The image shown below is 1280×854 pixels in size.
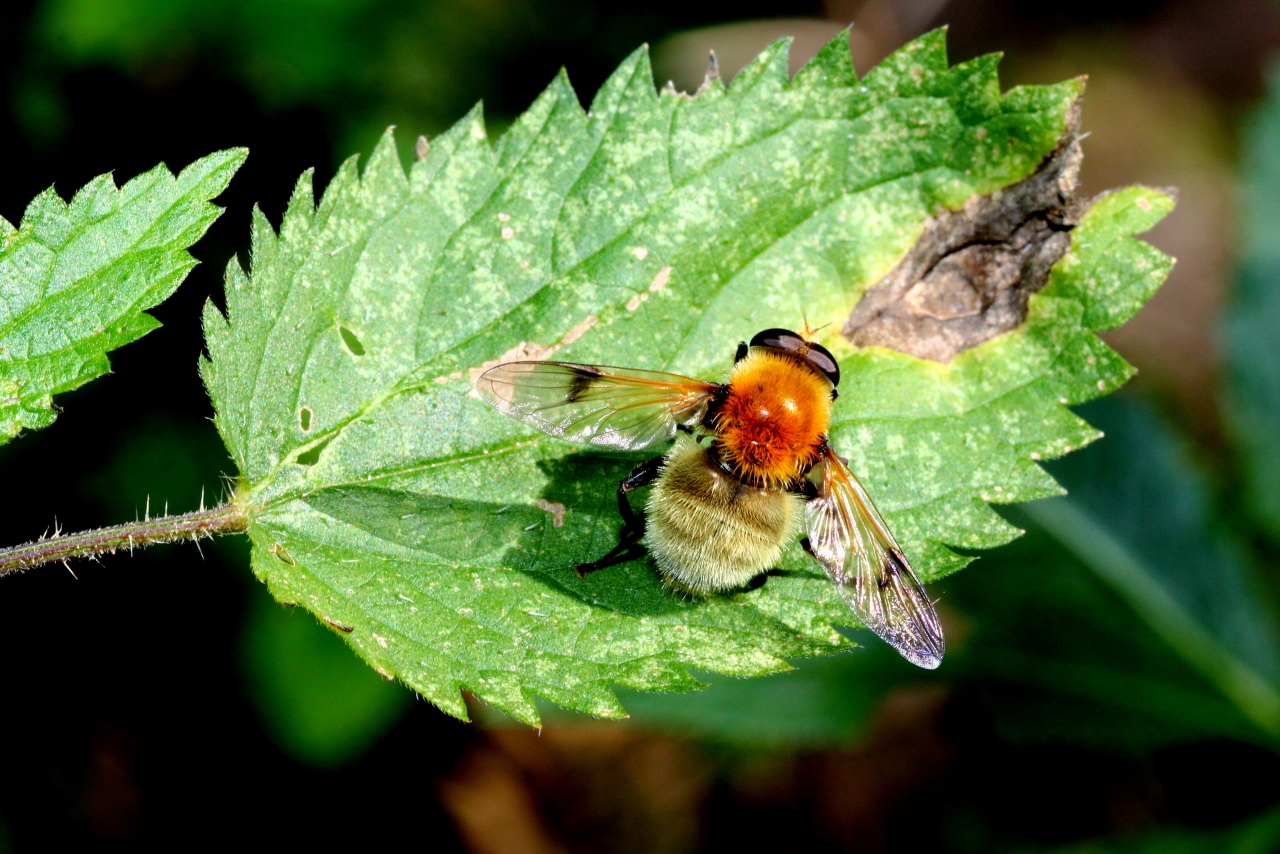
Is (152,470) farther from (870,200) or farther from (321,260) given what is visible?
(870,200)

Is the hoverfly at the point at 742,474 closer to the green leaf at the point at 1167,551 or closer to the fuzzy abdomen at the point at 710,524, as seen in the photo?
the fuzzy abdomen at the point at 710,524

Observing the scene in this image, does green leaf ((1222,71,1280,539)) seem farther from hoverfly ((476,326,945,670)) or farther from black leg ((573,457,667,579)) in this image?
black leg ((573,457,667,579))

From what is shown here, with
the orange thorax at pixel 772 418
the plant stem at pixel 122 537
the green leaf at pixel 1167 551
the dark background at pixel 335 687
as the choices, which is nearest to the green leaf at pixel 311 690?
the dark background at pixel 335 687

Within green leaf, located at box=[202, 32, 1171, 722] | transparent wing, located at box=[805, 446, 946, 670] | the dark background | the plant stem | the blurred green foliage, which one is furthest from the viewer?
the blurred green foliage

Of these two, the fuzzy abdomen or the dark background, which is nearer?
the fuzzy abdomen

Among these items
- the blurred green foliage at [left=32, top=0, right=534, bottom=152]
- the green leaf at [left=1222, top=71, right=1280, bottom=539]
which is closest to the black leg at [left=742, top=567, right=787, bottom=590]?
the green leaf at [left=1222, top=71, right=1280, bottom=539]

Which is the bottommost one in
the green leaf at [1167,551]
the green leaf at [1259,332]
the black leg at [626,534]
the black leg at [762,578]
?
the green leaf at [1167,551]

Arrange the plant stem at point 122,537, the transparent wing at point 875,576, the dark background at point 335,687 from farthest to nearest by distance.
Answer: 1. the dark background at point 335,687
2. the transparent wing at point 875,576
3. the plant stem at point 122,537
